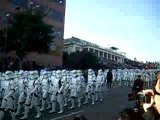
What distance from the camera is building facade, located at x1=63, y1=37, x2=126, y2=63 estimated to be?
9646 cm

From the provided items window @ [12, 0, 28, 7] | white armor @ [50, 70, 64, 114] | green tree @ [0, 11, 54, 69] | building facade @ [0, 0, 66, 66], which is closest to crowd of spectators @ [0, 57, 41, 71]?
green tree @ [0, 11, 54, 69]

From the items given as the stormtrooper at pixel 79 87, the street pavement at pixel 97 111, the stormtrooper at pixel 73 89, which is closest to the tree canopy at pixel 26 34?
the street pavement at pixel 97 111

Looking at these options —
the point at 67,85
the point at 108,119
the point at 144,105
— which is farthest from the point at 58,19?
the point at 144,105

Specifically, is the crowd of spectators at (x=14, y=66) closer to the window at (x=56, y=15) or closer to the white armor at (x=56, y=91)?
the white armor at (x=56, y=91)

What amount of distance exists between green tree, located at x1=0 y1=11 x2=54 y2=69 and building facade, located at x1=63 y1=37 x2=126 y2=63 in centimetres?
4396

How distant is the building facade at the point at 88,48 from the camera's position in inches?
3798

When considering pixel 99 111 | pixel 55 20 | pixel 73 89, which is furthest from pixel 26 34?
pixel 99 111

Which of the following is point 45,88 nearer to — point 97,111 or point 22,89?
point 22,89

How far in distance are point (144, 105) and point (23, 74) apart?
16130mm

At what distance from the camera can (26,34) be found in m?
43.2

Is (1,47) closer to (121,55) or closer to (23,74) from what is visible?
(23,74)

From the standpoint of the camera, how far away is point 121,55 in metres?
122

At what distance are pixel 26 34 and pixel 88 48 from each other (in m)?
58.4

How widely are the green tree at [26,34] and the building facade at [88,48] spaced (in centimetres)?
4396
